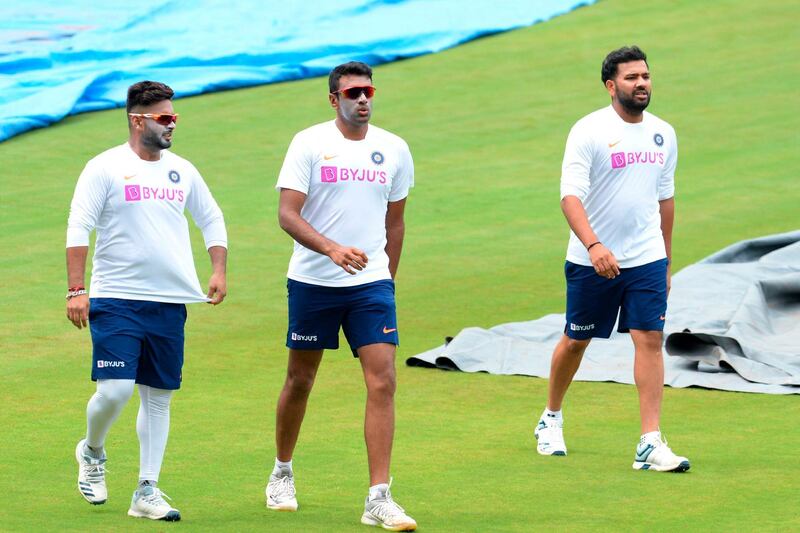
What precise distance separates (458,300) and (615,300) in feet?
17.4

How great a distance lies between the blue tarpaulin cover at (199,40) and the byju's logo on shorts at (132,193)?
44.2 feet

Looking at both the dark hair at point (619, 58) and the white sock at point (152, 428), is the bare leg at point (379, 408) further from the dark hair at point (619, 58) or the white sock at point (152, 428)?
the dark hair at point (619, 58)

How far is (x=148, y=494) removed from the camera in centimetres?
717

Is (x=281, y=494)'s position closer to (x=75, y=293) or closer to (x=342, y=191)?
(x=75, y=293)

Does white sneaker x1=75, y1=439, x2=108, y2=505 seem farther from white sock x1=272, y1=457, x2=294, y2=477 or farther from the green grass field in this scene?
white sock x1=272, y1=457, x2=294, y2=477

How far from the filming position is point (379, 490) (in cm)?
709

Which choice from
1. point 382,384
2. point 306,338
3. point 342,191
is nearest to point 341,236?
point 342,191

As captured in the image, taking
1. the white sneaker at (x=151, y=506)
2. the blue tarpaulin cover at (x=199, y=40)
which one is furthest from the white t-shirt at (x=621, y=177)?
the blue tarpaulin cover at (x=199, y=40)

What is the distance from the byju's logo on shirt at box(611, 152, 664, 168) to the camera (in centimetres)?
880

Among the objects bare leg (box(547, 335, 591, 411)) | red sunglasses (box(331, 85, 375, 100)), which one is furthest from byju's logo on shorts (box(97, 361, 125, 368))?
bare leg (box(547, 335, 591, 411))

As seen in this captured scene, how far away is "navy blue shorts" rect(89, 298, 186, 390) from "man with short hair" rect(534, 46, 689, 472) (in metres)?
2.50

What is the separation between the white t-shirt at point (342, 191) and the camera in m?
7.49

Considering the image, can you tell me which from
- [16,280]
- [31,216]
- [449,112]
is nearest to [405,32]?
[449,112]

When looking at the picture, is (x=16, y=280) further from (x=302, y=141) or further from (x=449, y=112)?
(x=449, y=112)
